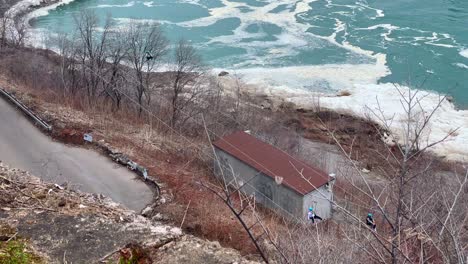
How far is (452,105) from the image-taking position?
31.7m

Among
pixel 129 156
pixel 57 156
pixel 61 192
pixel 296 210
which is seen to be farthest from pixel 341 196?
pixel 61 192

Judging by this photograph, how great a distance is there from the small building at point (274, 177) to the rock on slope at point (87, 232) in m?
5.88

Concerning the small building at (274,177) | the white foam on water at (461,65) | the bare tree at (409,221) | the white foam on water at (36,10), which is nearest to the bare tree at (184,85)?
the small building at (274,177)

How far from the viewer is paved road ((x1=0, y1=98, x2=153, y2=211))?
40.7 ft

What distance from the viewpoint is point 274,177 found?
1511cm

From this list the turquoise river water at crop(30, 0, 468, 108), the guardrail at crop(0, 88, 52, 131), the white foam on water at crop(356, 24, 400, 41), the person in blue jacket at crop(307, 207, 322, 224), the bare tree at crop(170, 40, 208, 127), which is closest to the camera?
the person in blue jacket at crop(307, 207, 322, 224)

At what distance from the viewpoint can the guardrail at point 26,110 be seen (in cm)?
1598

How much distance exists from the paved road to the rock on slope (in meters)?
3.08

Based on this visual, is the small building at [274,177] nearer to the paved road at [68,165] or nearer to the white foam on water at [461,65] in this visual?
the paved road at [68,165]

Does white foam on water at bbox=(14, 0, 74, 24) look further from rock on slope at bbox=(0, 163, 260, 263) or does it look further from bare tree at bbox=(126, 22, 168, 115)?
rock on slope at bbox=(0, 163, 260, 263)

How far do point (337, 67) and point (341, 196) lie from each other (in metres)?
20.0

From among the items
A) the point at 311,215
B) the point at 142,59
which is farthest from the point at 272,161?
the point at 142,59

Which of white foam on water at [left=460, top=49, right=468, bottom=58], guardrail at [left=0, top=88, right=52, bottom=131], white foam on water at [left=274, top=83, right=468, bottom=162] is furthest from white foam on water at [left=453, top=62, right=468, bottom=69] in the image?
guardrail at [left=0, top=88, right=52, bottom=131]

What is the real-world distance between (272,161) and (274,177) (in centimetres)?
109
